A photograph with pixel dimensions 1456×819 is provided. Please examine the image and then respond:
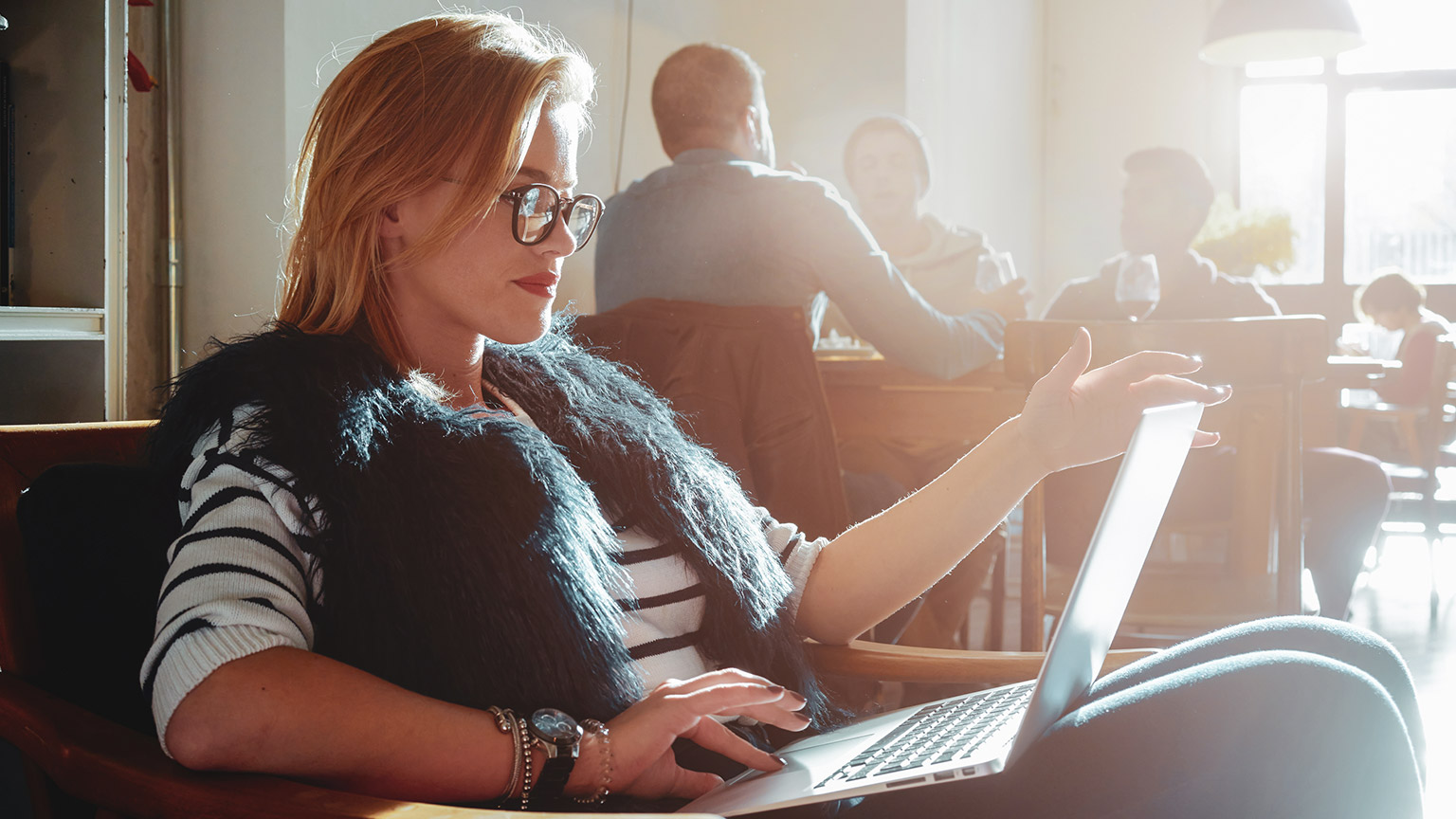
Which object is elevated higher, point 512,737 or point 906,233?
point 906,233

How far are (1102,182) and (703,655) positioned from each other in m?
7.19

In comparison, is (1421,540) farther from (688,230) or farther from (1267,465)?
(688,230)

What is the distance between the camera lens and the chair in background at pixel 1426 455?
3588 mm

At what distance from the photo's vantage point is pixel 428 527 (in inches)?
Result: 30.6

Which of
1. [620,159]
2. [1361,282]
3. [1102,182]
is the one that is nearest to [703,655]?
[620,159]

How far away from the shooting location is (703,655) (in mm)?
953

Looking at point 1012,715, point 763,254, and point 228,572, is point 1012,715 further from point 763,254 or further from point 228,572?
point 763,254

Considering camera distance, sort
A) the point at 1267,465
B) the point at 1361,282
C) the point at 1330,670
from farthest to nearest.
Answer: the point at 1361,282, the point at 1267,465, the point at 1330,670

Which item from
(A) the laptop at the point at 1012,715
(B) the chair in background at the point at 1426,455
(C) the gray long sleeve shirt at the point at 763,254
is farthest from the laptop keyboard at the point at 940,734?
(B) the chair in background at the point at 1426,455

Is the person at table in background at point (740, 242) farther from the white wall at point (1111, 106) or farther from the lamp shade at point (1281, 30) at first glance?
the white wall at point (1111, 106)

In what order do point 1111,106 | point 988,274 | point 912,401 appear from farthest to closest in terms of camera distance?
point 1111,106, point 988,274, point 912,401

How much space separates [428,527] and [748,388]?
1092mm

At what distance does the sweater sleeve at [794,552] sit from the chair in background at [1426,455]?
2.98m

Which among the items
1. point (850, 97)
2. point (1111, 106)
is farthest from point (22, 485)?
point (1111, 106)
